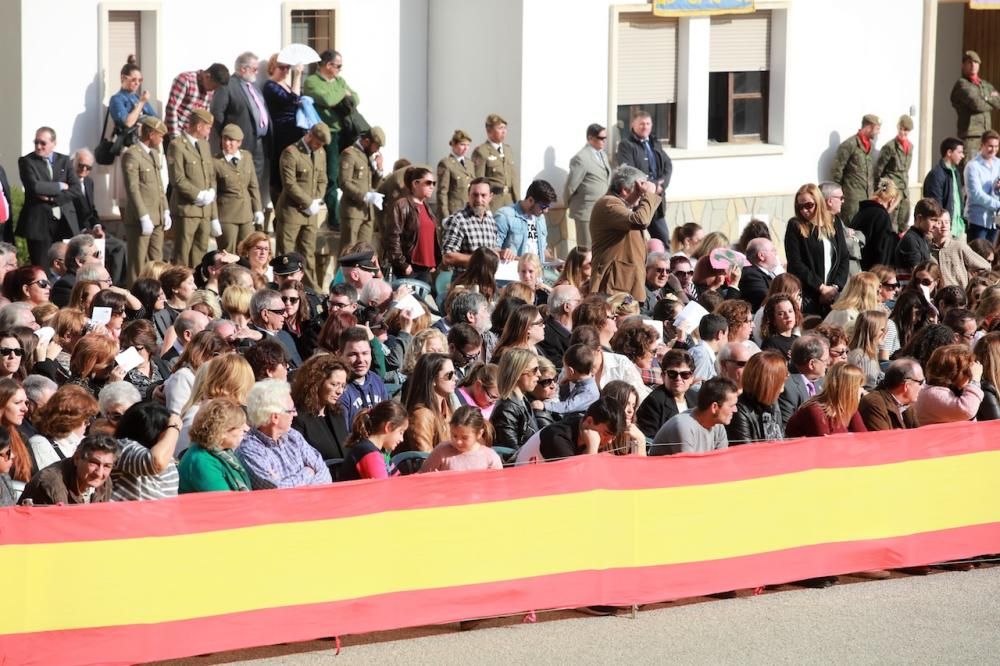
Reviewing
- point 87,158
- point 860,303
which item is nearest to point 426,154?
point 87,158

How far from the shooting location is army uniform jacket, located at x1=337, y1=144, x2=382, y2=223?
768 inches

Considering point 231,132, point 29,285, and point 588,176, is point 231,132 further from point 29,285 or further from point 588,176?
point 29,285

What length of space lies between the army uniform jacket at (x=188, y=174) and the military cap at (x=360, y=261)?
3.60 m

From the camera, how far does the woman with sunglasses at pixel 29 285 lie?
14141 millimetres

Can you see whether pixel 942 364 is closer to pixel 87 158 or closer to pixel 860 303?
pixel 860 303

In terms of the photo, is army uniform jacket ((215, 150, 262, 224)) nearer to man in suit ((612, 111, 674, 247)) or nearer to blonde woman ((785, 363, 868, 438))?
man in suit ((612, 111, 674, 247))

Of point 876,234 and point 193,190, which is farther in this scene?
point 876,234

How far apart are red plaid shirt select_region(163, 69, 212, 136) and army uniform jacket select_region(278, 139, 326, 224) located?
98 centimetres

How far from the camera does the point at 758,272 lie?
16.1m

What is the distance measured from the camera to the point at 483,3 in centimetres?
2112

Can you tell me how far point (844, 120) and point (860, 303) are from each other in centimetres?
970

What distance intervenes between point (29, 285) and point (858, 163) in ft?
39.8

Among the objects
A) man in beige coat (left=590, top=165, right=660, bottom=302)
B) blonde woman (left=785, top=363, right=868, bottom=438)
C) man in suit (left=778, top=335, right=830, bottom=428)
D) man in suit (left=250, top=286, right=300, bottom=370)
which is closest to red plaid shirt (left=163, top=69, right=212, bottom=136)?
man in beige coat (left=590, top=165, right=660, bottom=302)

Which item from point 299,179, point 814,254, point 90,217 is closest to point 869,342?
point 814,254
